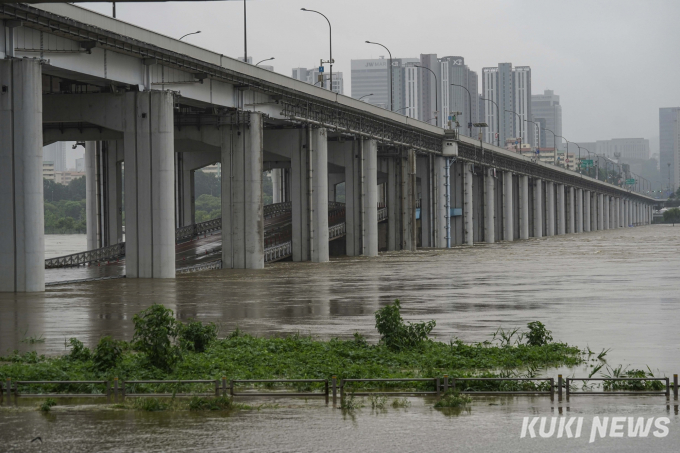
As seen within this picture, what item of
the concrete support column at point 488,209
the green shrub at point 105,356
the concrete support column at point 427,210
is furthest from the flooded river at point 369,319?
the concrete support column at point 488,209

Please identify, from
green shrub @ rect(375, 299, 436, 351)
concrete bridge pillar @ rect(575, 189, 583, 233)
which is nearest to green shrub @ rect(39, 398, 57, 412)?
green shrub @ rect(375, 299, 436, 351)

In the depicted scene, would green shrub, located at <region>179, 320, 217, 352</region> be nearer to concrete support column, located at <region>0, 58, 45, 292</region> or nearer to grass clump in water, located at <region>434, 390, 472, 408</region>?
grass clump in water, located at <region>434, 390, 472, 408</region>

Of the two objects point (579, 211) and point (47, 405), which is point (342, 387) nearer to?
point (47, 405)

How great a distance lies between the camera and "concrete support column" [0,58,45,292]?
120ft

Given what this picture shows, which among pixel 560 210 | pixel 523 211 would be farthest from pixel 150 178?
pixel 560 210

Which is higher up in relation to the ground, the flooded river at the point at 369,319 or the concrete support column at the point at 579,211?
the concrete support column at the point at 579,211

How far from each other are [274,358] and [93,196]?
6671 cm

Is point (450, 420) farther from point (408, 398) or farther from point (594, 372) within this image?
point (594, 372)

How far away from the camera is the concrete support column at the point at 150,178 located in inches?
1876

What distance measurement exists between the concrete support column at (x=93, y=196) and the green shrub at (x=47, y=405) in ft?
221

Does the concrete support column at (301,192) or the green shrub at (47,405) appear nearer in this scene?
the green shrub at (47,405)

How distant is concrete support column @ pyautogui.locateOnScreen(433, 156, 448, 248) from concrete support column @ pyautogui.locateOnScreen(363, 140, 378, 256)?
70.7 ft

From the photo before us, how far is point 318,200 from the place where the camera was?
6894 cm

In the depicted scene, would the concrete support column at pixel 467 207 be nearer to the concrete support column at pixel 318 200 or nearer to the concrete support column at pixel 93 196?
the concrete support column at pixel 318 200
